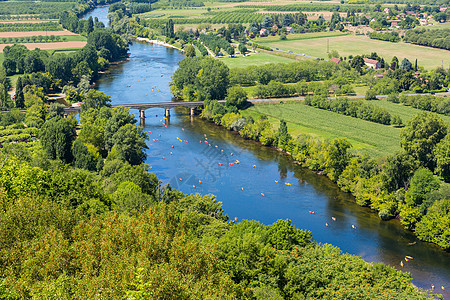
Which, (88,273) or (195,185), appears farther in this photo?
(195,185)

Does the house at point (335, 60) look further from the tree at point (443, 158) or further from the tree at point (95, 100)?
the tree at point (443, 158)

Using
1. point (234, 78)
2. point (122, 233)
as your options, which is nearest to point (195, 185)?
point (122, 233)

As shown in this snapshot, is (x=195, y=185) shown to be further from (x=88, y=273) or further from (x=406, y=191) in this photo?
(x=88, y=273)

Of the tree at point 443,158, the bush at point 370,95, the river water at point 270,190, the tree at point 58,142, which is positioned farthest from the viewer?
the bush at point 370,95

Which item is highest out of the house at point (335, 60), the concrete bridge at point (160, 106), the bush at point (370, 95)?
the house at point (335, 60)

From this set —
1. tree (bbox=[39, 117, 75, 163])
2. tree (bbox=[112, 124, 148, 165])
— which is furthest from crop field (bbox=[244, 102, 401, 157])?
tree (bbox=[39, 117, 75, 163])

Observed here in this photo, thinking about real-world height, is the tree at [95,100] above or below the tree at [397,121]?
above

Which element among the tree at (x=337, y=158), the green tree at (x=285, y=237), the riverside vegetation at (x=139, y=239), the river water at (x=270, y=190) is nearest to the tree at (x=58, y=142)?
the riverside vegetation at (x=139, y=239)
